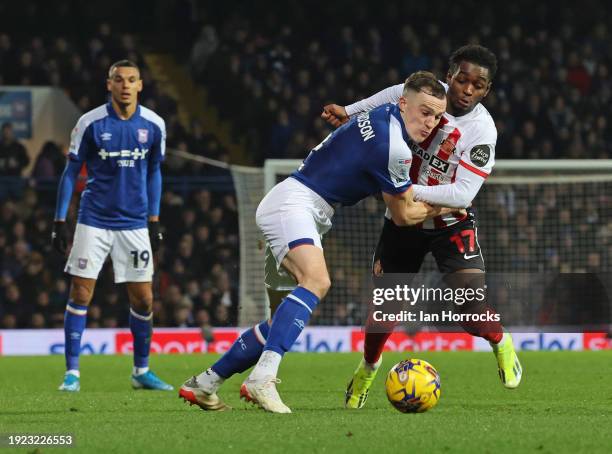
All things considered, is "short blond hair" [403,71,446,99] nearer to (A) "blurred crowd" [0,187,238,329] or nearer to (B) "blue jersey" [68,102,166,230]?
(B) "blue jersey" [68,102,166,230]

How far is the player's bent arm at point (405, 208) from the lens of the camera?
6859 millimetres

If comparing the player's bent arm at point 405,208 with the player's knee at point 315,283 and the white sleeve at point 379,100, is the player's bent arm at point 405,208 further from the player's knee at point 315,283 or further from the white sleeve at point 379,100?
the white sleeve at point 379,100

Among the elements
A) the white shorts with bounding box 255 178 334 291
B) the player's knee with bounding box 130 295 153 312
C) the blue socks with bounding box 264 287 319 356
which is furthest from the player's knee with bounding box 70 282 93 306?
the blue socks with bounding box 264 287 319 356

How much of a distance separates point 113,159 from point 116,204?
33 centimetres

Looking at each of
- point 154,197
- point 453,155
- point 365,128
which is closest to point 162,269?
point 154,197

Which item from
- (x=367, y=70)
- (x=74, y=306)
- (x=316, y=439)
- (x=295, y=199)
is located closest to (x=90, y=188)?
(x=74, y=306)

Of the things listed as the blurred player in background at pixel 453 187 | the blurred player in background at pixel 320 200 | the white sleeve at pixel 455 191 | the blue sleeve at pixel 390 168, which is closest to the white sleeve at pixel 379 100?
the blurred player in background at pixel 453 187

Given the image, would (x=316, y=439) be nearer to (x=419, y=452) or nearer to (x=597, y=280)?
(x=419, y=452)

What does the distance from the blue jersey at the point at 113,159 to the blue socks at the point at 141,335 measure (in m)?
0.66

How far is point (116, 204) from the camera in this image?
9.55 meters

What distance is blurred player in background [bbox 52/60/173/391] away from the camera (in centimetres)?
946

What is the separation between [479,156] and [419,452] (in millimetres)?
2885

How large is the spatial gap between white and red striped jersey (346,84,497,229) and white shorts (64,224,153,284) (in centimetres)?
237

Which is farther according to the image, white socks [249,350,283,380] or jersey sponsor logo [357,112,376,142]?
jersey sponsor logo [357,112,376,142]
